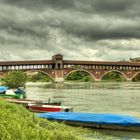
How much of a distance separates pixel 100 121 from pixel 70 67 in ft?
394

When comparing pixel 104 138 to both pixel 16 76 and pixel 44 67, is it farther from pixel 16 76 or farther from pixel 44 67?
pixel 44 67

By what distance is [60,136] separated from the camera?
1195cm

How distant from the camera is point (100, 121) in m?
21.1

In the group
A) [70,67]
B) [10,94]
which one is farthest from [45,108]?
[70,67]

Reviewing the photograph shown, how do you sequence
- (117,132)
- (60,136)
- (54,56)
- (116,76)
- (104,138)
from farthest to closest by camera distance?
(116,76)
(54,56)
(117,132)
(104,138)
(60,136)

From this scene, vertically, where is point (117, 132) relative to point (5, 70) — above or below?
below

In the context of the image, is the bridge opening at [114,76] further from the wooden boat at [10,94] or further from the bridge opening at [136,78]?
the wooden boat at [10,94]

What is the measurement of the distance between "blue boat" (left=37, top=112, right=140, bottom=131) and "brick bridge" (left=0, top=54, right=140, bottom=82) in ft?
349

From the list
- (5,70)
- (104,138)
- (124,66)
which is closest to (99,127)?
(104,138)

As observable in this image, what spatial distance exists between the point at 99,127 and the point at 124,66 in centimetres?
13155

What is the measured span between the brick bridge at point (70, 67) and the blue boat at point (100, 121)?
106343 mm

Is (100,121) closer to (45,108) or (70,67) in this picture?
(45,108)

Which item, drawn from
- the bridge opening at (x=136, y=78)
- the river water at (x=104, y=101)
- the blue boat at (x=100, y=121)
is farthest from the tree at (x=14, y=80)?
the bridge opening at (x=136, y=78)

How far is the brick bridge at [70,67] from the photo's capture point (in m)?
131
